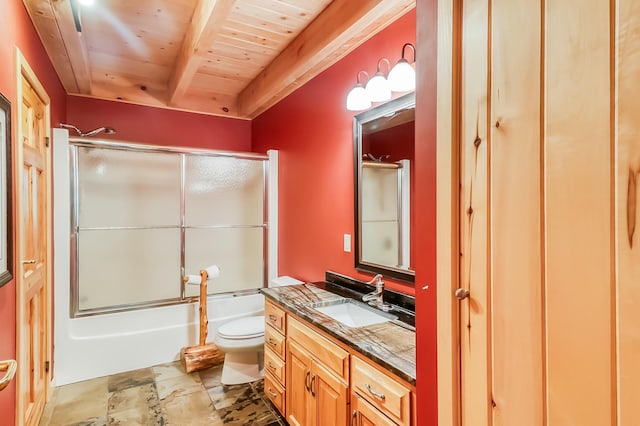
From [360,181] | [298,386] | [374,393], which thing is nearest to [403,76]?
[360,181]

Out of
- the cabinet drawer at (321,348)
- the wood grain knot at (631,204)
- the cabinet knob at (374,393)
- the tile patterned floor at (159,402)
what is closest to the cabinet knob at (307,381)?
the cabinet drawer at (321,348)

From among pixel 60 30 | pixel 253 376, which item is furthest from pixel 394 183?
pixel 60 30

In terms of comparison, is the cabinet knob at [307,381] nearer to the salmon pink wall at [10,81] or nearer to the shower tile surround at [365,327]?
the shower tile surround at [365,327]

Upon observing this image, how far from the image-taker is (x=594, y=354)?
618 mm

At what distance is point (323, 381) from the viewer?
5.27 feet

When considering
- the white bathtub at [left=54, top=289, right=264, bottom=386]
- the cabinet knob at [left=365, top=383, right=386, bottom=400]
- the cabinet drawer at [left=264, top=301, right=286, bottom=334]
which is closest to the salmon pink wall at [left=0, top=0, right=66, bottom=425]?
the white bathtub at [left=54, top=289, right=264, bottom=386]

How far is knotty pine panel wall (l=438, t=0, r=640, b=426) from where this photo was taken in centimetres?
58

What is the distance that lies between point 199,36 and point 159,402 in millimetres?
2415

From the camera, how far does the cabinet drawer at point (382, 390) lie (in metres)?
1.14

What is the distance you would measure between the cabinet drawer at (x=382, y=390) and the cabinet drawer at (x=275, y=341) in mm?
712

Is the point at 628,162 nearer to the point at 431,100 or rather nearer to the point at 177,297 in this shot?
the point at 431,100

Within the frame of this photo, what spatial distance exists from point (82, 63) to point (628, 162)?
3.11 metres

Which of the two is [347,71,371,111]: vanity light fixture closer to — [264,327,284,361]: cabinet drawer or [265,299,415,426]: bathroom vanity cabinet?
[265,299,415,426]: bathroom vanity cabinet

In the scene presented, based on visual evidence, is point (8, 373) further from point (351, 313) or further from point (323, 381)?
point (351, 313)
